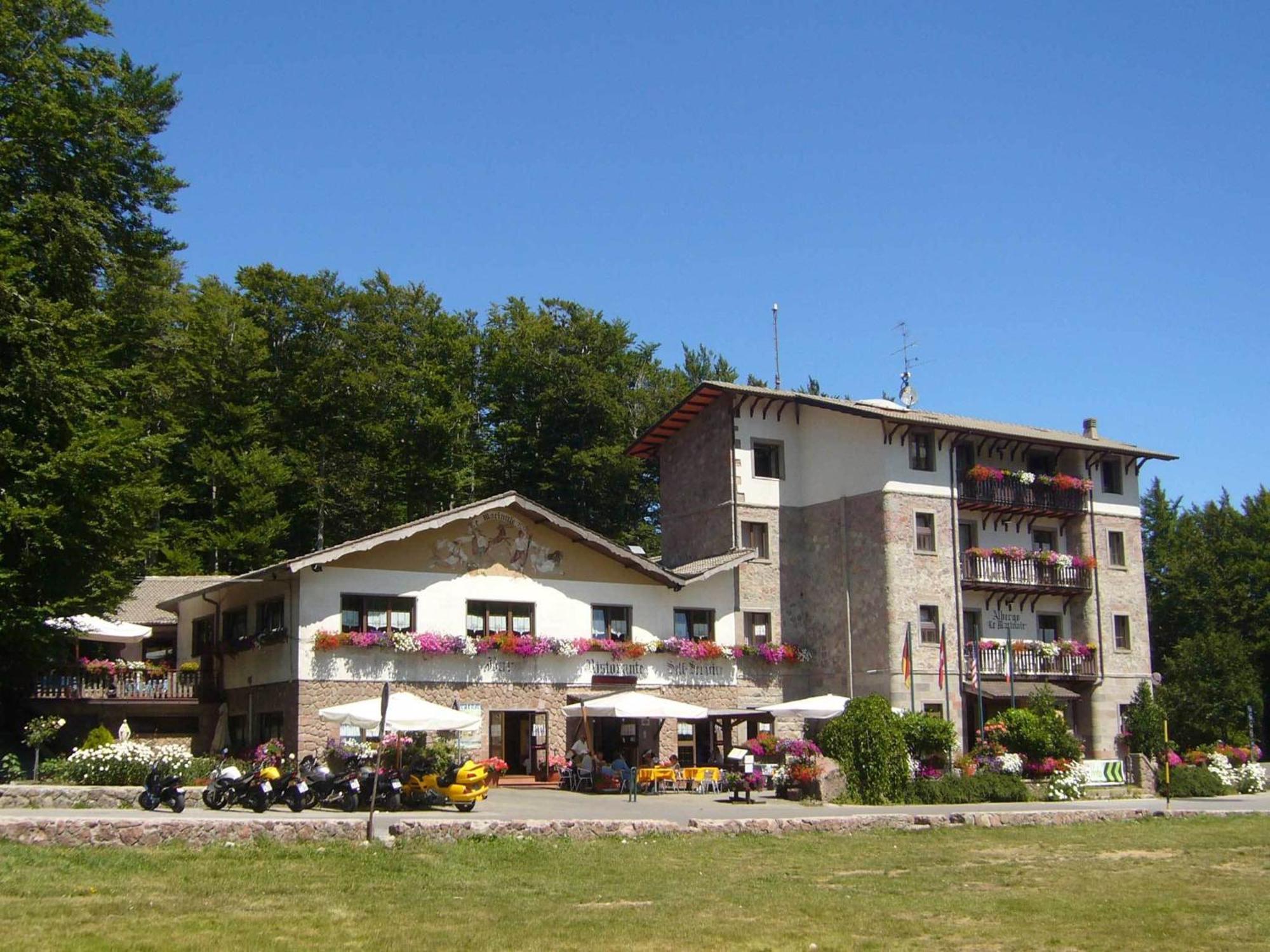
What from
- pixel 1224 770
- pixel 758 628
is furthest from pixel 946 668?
pixel 1224 770

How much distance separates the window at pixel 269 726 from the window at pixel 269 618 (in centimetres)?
210

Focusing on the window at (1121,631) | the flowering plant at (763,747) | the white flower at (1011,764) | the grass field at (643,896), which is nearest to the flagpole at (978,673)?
the white flower at (1011,764)

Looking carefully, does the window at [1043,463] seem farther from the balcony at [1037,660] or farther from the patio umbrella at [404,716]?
the patio umbrella at [404,716]

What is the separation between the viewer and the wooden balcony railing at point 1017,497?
42906 millimetres

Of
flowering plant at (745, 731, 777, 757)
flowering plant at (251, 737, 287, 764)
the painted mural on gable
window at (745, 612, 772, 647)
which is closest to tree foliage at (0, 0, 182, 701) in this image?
flowering plant at (251, 737, 287, 764)

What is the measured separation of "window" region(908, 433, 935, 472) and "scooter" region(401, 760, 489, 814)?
19805 millimetres

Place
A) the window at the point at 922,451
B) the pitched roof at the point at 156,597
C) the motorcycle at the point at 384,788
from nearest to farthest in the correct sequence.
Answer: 1. the motorcycle at the point at 384,788
2. the window at the point at 922,451
3. the pitched roof at the point at 156,597

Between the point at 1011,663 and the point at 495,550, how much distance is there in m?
14.7

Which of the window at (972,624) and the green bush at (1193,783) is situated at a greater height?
the window at (972,624)

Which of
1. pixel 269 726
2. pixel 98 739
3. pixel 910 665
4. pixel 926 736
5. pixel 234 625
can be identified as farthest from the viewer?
pixel 910 665

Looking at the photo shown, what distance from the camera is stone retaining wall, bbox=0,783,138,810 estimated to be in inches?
960

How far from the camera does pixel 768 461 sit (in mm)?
44156

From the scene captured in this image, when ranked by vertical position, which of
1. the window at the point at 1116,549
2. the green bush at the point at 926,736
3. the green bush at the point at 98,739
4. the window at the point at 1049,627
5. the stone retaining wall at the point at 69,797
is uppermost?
the window at the point at 1116,549

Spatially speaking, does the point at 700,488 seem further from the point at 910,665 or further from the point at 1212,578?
the point at 1212,578
